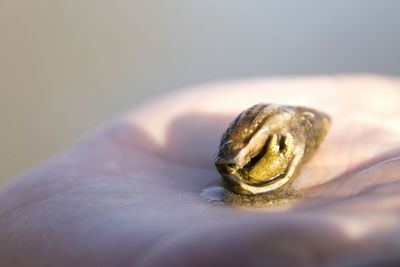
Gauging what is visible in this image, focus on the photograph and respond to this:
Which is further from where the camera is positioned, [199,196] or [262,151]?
[262,151]

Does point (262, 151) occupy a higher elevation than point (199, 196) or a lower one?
higher

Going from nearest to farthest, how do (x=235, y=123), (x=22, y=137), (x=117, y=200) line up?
1. (x=117, y=200)
2. (x=235, y=123)
3. (x=22, y=137)

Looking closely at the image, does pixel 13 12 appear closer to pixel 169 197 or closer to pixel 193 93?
pixel 193 93

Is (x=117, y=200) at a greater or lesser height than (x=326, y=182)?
greater

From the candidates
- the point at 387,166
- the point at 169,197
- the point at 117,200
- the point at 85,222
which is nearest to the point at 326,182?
the point at 387,166

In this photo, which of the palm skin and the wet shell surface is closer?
the palm skin

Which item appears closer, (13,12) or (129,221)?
(129,221)
